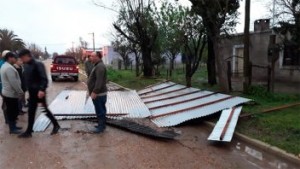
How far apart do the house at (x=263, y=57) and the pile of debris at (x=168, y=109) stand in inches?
196

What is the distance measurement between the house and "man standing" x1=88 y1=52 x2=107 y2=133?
8.85 meters

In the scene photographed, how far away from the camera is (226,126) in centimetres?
880

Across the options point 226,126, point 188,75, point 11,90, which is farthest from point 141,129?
point 188,75

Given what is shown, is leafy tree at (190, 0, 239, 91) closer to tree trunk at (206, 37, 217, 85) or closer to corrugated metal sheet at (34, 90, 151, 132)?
tree trunk at (206, 37, 217, 85)

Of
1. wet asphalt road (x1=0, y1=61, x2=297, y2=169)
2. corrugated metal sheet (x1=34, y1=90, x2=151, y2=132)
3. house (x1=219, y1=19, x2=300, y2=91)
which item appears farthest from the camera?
house (x1=219, y1=19, x2=300, y2=91)

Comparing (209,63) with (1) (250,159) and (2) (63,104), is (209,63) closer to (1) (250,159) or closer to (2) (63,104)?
(2) (63,104)

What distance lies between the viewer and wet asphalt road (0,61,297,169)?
6.59m

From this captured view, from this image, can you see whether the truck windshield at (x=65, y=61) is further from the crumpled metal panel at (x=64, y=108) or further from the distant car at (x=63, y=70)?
the crumpled metal panel at (x=64, y=108)

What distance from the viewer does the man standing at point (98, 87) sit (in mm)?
8789

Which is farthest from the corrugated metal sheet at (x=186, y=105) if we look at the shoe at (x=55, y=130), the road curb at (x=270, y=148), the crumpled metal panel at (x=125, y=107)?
the shoe at (x=55, y=130)

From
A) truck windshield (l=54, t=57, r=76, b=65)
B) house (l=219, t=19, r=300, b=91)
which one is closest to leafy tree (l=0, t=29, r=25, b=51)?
truck windshield (l=54, t=57, r=76, b=65)

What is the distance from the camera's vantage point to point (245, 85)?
13.7 meters

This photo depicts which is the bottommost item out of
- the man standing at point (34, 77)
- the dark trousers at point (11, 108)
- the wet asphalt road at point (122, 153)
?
the wet asphalt road at point (122, 153)

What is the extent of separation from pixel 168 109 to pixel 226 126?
9.70 feet
